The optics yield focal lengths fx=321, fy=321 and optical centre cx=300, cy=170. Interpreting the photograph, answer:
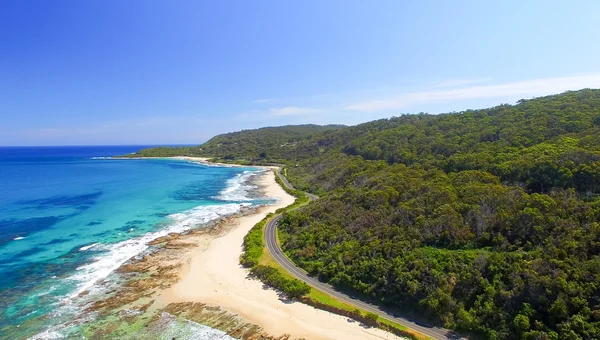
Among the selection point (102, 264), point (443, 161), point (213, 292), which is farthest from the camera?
point (443, 161)

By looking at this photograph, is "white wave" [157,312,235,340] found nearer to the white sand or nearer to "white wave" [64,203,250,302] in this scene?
the white sand

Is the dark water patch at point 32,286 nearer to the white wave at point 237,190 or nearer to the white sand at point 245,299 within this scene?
the white sand at point 245,299

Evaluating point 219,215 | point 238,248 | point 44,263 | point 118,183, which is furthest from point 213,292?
point 118,183

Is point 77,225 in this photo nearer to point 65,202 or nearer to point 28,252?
point 28,252

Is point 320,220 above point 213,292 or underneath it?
above

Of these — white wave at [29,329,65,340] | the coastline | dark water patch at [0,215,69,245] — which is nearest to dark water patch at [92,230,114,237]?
the coastline

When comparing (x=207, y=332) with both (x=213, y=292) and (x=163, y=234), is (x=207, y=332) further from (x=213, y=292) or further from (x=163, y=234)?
(x=163, y=234)

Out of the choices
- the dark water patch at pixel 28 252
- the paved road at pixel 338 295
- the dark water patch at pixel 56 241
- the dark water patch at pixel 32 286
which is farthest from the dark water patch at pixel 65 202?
the paved road at pixel 338 295
